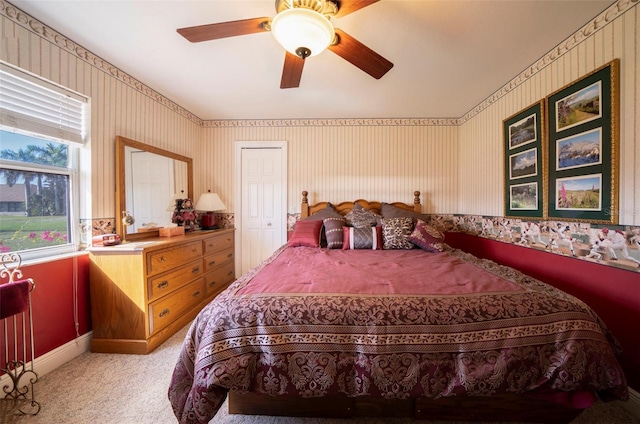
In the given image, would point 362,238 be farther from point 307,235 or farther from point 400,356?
point 400,356

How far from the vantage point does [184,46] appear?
1.89m

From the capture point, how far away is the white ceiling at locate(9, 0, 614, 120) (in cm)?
154

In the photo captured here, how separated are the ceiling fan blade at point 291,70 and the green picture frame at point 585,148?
6.92 feet

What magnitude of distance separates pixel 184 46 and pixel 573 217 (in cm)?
344

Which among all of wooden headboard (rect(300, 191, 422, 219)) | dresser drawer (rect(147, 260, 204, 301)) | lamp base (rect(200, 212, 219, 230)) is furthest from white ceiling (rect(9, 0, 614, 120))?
dresser drawer (rect(147, 260, 204, 301))

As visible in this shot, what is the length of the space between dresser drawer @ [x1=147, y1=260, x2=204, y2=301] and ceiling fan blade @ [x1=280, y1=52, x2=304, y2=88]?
80.6 inches

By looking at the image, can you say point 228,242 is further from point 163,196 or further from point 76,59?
point 76,59

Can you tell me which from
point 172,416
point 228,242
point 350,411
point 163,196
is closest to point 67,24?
point 163,196

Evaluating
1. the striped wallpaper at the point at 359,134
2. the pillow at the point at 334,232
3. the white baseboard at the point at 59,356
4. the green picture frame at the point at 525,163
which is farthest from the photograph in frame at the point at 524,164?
the white baseboard at the point at 59,356

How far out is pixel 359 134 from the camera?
11.3 ft

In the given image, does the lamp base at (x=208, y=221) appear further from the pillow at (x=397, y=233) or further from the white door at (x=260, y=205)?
the pillow at (x=397, y=233)

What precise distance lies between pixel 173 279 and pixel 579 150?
3.65 meters

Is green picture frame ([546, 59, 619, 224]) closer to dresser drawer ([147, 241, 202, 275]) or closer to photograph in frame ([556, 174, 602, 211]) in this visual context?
photograph in frame ([556, 174, 602, 211])

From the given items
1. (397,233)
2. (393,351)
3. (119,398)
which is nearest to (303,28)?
(393,351)
